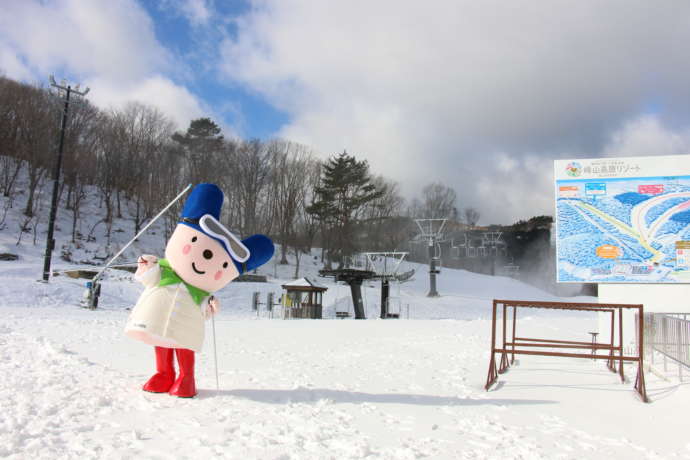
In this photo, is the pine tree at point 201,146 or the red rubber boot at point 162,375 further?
the pine tree at point 201,146

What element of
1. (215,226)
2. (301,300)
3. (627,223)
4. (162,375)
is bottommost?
(301,300)

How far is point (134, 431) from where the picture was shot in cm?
369

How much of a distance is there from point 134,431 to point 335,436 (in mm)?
1458

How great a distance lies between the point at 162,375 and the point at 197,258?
120 centimetres

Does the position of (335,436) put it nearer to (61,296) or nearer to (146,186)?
(61,296)

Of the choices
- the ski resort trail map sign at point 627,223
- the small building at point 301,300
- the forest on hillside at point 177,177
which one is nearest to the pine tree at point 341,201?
the forest on hillside at point 177,177

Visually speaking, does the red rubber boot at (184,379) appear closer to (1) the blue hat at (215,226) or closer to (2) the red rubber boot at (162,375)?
(2) the red rubber boot at (162,375)

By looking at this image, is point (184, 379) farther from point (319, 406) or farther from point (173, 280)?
point (319, 406)

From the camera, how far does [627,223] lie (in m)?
12.0

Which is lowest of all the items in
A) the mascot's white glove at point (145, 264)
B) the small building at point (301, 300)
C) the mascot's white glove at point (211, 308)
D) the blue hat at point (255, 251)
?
Result: the small building at point (301, 300)

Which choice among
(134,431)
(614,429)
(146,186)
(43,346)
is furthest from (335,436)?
(146,186)

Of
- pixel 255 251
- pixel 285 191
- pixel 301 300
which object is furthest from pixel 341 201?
pixel 255 251

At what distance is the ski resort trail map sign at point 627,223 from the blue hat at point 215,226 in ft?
29.0

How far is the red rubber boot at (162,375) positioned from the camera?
5.09 meters
